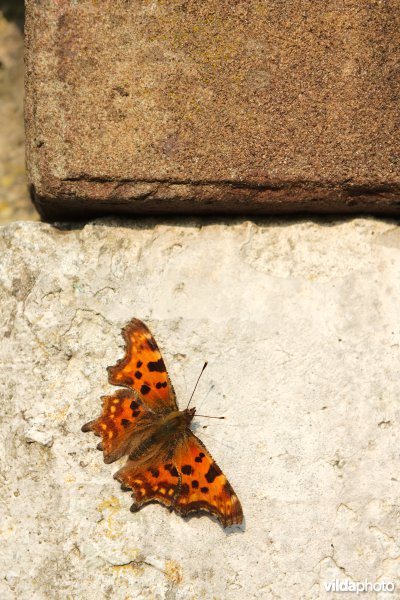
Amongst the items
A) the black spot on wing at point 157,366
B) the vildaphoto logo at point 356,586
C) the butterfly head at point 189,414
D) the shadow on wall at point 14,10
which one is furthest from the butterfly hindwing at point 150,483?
the shadow on wall at point 14,10

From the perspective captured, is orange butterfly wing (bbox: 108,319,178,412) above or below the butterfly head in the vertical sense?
above

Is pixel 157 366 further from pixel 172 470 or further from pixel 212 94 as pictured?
pixel 212 94

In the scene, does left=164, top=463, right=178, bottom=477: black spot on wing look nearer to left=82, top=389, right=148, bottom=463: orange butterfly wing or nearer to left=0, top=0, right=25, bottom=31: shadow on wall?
left=82, top=389, right=148, bottom=463: orange butterfly wing

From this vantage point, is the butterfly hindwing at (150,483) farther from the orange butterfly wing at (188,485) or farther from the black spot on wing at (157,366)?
the black spot on wing at (157,366)

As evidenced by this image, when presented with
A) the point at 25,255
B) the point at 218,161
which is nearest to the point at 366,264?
the point at 218,161

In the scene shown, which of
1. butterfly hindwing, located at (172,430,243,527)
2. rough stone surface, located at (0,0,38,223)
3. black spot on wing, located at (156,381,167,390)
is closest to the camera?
butterfly hindwing, located at (172,430,243,527)

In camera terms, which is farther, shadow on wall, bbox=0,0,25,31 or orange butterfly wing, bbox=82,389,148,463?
shadow on wall, bbox=0,0,25,31

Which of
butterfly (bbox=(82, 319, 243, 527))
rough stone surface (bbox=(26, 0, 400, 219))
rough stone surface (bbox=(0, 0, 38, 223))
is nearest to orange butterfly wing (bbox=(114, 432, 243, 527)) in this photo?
butterfly (bbox=(82, 319, 243, 527))
